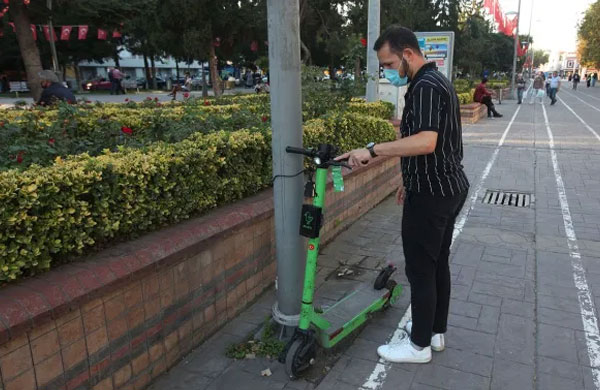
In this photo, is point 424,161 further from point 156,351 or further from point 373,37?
point 373,37

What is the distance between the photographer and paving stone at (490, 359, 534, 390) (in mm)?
2928

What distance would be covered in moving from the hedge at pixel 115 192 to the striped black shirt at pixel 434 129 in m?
1.56

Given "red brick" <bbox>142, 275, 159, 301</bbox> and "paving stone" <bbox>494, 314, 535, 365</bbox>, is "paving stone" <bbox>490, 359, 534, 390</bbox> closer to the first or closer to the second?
"paving stone" <bbox>494, 314, 535, 365</bbox>

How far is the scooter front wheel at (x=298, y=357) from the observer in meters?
2.88

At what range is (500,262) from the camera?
15.9 ft

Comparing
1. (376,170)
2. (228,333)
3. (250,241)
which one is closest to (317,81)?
(376,170)

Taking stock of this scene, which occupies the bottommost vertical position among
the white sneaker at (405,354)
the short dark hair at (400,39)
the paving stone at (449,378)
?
the paving stone at (449,378)

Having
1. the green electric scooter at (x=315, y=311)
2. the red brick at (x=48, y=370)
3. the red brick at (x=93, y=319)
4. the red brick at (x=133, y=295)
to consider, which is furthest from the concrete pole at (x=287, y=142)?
the red brick at (x=48, y=370)

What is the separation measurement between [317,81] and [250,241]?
12.1ft

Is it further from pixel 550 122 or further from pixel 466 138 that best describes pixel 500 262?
pixel 550 122

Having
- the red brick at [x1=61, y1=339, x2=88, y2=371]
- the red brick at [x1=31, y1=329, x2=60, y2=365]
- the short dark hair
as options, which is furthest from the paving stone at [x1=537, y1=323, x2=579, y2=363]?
the red brick at [x1=31, y1=329, x2=60, y2=365]

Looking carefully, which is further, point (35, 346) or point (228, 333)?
point (228, 333)

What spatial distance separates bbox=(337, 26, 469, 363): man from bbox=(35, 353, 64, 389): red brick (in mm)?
1801

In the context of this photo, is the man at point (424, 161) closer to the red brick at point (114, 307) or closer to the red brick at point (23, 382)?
the red brick at point (114, 307)
